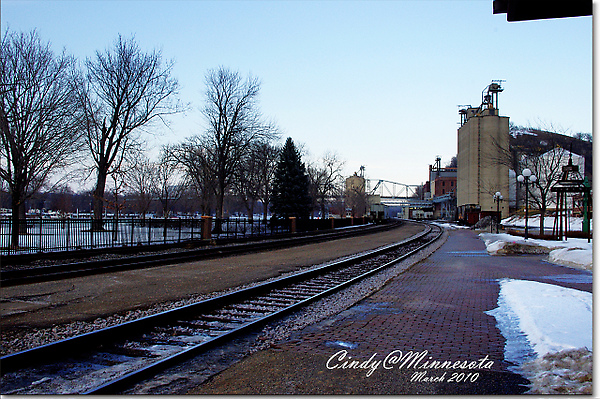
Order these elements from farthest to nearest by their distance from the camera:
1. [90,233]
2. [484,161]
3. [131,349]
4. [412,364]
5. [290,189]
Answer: [484,161], [290,189], [90,233], [131,349], [412,364]

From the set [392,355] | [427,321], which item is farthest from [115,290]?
[392,355]

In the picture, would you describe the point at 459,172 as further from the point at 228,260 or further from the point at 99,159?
the point at 228,260

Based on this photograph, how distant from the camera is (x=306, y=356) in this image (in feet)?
17.2

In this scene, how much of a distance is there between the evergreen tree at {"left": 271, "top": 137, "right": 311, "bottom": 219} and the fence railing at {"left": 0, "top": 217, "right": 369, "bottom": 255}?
13.8m

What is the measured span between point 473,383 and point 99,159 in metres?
36.6

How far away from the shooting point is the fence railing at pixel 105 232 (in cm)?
1778

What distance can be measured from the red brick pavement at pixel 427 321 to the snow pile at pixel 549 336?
218 millimetres

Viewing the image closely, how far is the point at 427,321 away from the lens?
695 centimetres

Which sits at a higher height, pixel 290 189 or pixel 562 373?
pixel 290 189

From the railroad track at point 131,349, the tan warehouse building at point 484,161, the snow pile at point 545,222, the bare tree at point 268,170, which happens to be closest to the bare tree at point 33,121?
the railroad track at point 131,349

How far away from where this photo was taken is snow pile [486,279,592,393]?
4355 mm

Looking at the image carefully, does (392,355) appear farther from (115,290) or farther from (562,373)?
(115,290)

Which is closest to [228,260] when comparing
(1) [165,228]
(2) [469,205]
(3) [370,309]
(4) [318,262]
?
(4) [318,262]

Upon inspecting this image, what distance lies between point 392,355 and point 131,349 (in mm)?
3183
